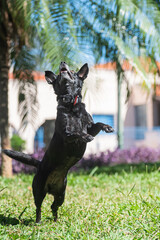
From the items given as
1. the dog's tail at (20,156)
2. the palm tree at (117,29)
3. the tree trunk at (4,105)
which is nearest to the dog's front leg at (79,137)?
the dog's tail at (20,156)

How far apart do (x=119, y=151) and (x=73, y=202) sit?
20.0 ft

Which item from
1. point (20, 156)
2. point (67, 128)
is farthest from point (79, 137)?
point (20, 156)

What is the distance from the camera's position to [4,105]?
21.4ft

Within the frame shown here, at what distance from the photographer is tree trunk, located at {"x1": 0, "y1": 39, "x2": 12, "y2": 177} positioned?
649 centimetres

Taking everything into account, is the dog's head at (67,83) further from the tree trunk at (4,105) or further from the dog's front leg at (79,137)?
the tree trunk at (4,105)

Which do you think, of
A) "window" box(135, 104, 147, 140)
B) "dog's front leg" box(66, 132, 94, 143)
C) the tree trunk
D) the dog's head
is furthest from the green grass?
"window" box(135, 104, 147, 140)

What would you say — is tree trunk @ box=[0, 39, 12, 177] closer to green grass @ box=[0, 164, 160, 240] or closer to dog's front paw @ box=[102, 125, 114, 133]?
green grass @ box=[0, 164, 160, 240]

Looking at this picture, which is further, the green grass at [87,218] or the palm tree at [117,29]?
the palm tree at [117,29]

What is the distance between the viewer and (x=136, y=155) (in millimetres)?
9812

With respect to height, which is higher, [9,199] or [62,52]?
[62,52]

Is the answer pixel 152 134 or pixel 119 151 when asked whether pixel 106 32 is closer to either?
pixel 119 151

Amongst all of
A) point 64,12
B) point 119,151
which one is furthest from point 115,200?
point 119,151

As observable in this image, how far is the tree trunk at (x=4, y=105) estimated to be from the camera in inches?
256

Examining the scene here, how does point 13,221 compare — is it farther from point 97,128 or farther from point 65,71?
point 65,71
